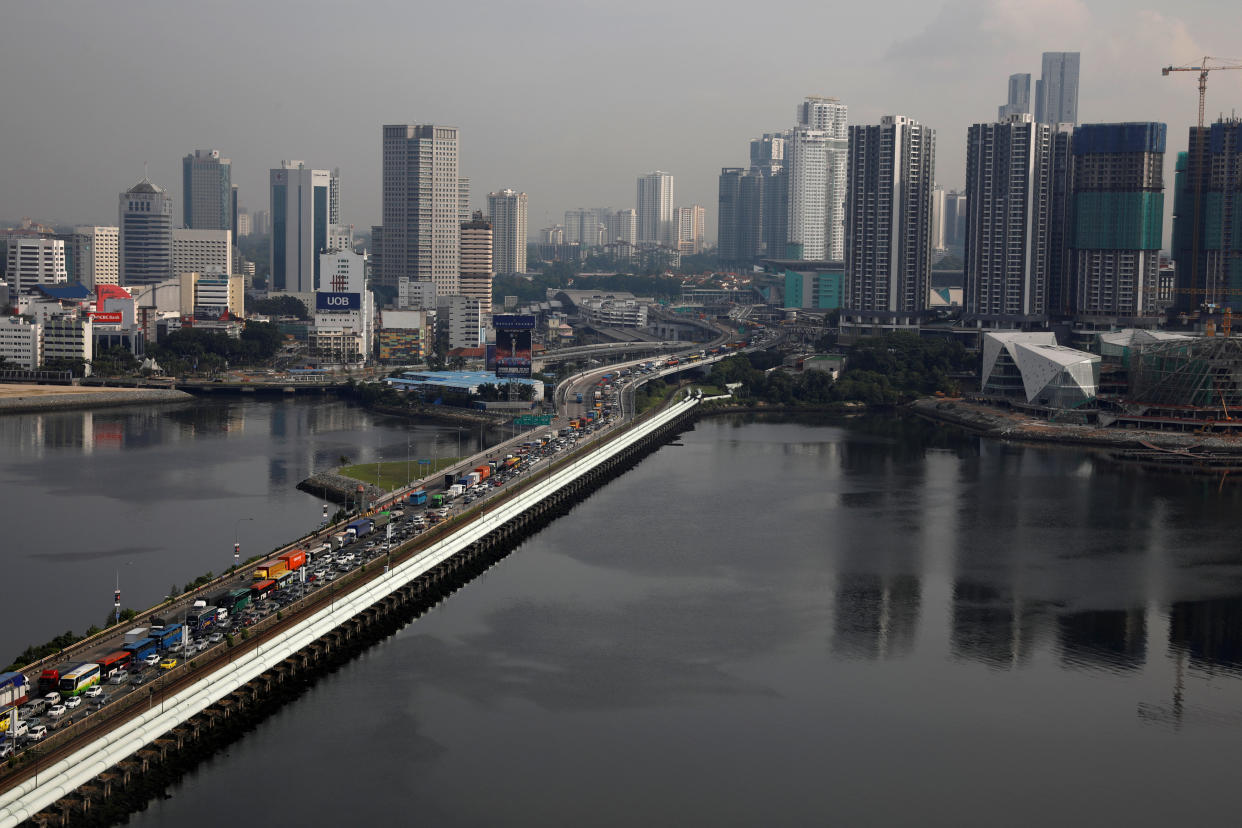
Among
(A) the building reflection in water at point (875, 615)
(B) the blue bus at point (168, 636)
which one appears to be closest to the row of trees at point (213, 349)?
(A) the building reflection in water at point (875, 615)

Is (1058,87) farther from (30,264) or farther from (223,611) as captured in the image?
(223,611)

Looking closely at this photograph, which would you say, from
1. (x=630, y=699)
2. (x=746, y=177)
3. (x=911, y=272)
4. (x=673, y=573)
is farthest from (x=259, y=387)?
(x=746, y=177)

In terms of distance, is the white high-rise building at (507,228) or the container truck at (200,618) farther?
the white high-rise building at (507,228)

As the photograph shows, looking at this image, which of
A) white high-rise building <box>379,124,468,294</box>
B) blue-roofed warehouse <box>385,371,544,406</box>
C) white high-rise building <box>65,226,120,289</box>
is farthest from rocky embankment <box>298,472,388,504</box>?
white high-rise building <box>65,226,120,289</box>

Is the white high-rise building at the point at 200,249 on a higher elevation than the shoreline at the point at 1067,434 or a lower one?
higher

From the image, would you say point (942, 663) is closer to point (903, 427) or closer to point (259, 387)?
point (903, 427)

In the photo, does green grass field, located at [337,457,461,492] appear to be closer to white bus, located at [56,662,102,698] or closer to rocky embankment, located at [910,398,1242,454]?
white bus, located at [56,662,102,698]

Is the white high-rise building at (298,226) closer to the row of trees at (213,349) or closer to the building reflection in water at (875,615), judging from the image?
the row of trees at (213,349)

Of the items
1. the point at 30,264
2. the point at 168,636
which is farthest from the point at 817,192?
the point at 168,636
